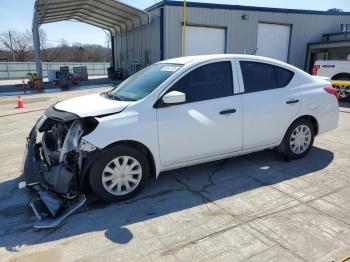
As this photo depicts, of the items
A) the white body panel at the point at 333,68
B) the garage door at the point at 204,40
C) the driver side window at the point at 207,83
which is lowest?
the driver side window at the point at 207,83

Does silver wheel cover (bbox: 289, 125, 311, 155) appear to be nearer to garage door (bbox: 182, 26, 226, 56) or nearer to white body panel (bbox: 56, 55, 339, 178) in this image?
white body panel (bbox: 56, 55, 339, 178)

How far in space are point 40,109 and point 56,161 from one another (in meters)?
7.93

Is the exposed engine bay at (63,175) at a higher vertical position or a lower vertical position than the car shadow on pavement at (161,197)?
higher

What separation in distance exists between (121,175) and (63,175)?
66 cm

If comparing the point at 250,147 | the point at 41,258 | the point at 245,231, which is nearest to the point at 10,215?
the point at 41,258

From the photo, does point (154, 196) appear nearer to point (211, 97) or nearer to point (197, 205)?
point (197, 205)

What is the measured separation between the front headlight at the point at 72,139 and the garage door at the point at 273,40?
59.8ft

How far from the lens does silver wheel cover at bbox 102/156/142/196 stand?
3.53 metres

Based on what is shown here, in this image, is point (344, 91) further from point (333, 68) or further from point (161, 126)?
point (161, 126)

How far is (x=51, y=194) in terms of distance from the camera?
3.48 meters

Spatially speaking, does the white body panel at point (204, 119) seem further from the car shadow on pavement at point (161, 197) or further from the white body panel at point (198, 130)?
the car shadow on pavement at point (161, 197)

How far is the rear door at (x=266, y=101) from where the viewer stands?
4.29 m

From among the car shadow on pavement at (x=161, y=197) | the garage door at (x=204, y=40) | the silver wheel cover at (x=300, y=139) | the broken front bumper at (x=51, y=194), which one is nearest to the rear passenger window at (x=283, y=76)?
the silver wheel cover at (x=300, y=139)

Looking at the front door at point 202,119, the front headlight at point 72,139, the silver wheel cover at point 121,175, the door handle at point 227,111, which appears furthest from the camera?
the door handle at point 227,111
